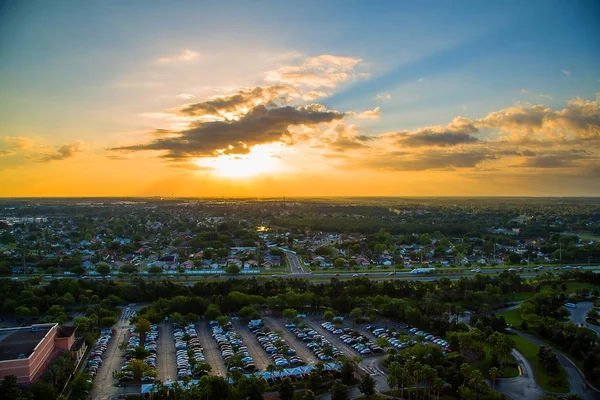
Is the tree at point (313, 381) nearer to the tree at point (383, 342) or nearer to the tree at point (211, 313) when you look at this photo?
the tree at point (383, 342)

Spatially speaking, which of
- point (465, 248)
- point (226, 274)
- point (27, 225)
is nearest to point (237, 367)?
point (226, 274)

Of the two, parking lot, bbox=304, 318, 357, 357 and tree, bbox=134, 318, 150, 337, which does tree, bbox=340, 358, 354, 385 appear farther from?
tree, bbox=134, 318, 150, 337

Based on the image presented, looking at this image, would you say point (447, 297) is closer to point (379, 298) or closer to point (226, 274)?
point (379, 298)

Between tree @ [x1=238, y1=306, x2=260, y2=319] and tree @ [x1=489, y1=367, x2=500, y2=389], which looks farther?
tree @ [x1=238, y1=306, x2=260, y2=319]

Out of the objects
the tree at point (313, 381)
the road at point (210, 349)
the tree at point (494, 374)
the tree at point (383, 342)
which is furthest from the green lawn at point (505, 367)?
the road at point (210, 349)

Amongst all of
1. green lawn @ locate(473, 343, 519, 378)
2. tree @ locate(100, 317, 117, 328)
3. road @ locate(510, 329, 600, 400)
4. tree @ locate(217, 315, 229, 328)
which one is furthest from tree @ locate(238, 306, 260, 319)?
road @ locate(510, 329, 600, 400)
